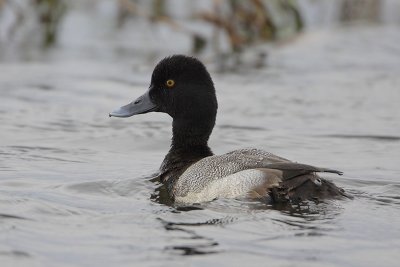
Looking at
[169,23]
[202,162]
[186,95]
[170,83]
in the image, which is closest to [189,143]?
[186,95]

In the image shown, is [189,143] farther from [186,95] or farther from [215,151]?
[215,151]

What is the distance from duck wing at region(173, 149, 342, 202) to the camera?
6.12 m

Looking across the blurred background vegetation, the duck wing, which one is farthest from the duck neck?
the blurred background vegetation

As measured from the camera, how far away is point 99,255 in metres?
5.21

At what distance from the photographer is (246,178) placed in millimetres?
6234

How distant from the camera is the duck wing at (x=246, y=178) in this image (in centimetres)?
612

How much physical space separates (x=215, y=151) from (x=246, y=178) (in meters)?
2.91

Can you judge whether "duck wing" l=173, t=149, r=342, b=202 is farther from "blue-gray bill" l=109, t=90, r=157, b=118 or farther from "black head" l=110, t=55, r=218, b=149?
"blue-gray bill" l=109, t=90, r=157, b=118

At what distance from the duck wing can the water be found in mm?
119

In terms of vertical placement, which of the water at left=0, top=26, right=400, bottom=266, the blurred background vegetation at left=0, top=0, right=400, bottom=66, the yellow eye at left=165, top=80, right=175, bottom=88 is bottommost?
the water at left=0, top=26, right=400, bottom=266

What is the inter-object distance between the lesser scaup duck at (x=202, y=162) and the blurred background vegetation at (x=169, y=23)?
6.18 meters

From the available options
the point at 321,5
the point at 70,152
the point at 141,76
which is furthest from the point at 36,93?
the point at 321,5

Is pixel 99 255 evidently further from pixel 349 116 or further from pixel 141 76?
pixel 141 76

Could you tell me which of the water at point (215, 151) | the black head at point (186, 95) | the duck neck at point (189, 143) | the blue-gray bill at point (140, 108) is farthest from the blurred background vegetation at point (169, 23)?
the duck neck at point (189, 143)
